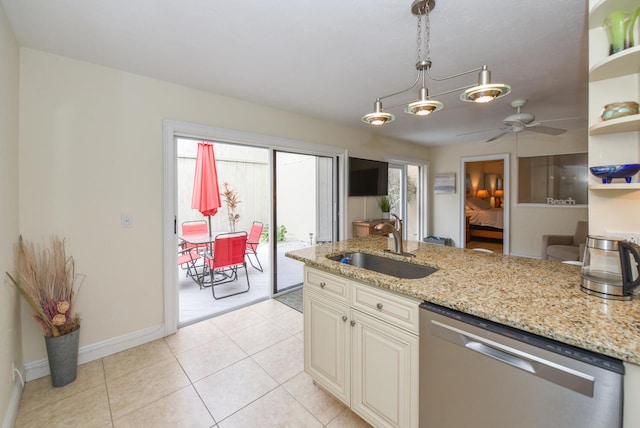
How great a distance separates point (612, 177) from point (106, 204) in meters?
3.29

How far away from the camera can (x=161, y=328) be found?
2598 mm

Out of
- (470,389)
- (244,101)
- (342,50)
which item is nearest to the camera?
(470,389)

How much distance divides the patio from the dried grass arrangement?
1037mm

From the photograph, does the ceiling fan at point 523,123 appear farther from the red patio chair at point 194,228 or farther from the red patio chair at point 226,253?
the red patio chair at point 194,228

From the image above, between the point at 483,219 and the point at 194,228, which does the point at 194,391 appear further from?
the point at 483,219

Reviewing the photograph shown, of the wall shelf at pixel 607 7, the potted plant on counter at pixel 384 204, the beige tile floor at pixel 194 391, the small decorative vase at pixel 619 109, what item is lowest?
the beige tile floor at pixel 194 391

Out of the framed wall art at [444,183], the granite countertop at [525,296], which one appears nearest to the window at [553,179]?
the framed wall art at [444,183]

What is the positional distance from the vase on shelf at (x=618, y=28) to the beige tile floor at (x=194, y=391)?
228 centimetres

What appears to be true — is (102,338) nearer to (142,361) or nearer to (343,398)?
(142,361)

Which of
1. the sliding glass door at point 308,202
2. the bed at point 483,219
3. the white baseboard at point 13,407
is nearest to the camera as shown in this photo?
the white baseboard at point 13,407

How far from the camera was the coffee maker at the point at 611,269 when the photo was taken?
1067 millimetres

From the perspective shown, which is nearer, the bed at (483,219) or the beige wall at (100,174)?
the beige wall at (100,174)

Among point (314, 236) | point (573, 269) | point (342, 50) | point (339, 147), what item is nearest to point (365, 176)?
point (339, 147)

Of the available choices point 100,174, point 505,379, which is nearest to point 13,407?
point 100,174
